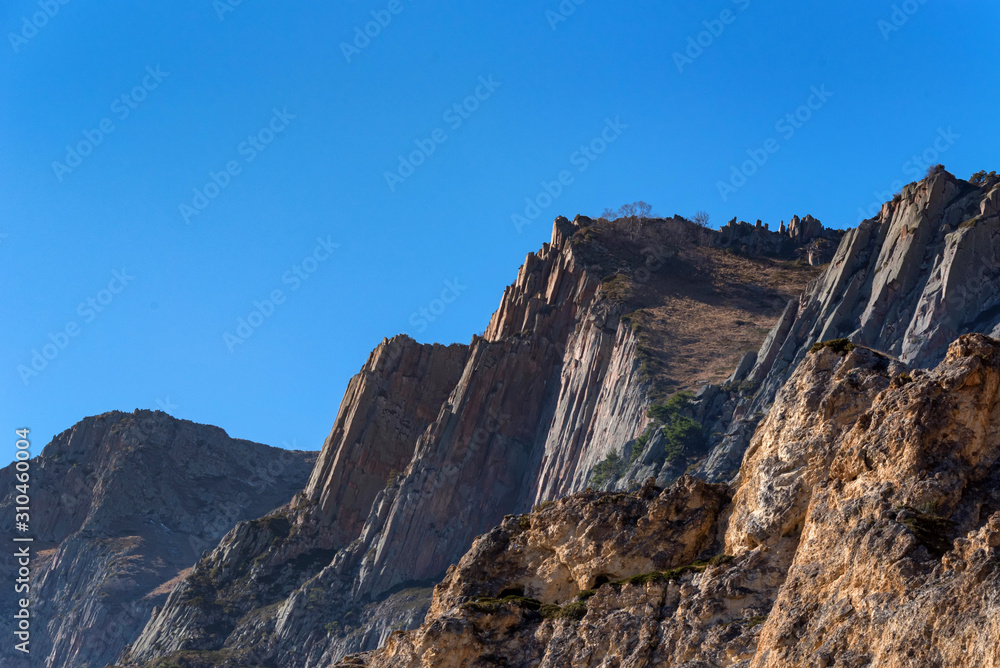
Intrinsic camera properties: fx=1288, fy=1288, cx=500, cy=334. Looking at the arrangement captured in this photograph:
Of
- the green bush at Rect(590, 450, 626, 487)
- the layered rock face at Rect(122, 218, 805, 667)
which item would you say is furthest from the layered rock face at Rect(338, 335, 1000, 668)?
the layered rock face at Rect(122, 218, 805, 667)

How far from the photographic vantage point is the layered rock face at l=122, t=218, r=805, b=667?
142000 mm

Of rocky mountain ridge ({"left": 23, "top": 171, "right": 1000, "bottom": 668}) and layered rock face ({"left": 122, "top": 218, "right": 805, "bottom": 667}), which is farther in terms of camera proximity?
layered rock face ({"left": 122, "top": 218, "right": 805, "bottom": 667})

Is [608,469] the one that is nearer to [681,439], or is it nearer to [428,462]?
[681,439]

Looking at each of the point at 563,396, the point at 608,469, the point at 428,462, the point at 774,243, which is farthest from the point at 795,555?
the point at 774,243

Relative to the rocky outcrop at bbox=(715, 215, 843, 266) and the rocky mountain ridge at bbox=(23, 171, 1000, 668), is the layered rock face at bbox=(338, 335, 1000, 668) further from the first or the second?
the rocky outcrop at bbox=(715, 215, 843, 266)

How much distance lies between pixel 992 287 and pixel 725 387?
98.4 feet

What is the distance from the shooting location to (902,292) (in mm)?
124062

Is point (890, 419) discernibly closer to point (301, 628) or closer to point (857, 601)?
point (857, 601)

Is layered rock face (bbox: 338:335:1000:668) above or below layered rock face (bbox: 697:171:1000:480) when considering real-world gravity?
below

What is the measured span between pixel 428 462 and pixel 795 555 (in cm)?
11612

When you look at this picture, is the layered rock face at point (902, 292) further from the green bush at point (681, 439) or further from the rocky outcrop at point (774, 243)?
the rocky outcrop at point (774, 243)

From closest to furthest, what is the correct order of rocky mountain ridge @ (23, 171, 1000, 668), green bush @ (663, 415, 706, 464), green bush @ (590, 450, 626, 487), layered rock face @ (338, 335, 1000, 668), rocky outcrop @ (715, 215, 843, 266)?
layered rock face @ (338, 335, 1000, 668) → rocky mountain ridge @ (23, 171, 1000, 668) → green bush @ (663, 415, 706, 464) → green bush @ (590, 450, 626, 487) → rocky outcrop @ (715, 215, 843, 266)

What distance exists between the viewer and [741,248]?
194 metres

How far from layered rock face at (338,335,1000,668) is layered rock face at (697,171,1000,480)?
221ft
